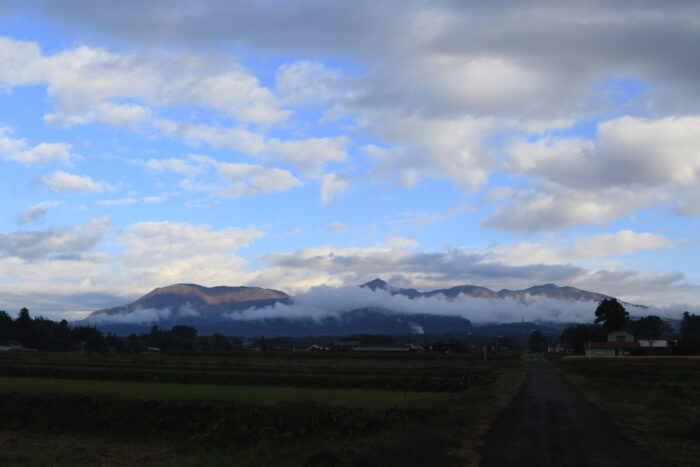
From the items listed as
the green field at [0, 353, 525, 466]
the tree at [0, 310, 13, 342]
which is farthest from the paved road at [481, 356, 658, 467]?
the tree at [0, 310, 13, 342]

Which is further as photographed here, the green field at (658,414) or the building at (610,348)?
the building at (610,348)

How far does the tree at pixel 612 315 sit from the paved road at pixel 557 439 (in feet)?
479

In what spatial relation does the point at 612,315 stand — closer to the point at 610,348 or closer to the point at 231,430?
the point at 610,348

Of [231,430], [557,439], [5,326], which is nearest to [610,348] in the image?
[231,430]

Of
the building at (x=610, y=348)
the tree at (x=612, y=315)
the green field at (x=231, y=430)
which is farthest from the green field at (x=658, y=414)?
the tree at (x=612, y=315)

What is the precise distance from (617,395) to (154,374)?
43766 mm

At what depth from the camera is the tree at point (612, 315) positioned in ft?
552

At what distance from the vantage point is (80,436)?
103 feet

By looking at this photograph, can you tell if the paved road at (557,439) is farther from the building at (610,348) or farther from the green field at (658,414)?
the building at (610,348)

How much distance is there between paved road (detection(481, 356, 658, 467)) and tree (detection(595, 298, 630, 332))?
146 metres

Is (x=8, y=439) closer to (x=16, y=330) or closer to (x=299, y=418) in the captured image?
(x=299, y=418)

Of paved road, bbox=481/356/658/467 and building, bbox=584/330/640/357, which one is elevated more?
paved road, bbox=481/356/658/467

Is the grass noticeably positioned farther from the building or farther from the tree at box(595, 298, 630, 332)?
the tree at box(595, 298, 630, 332)

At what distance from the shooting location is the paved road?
1841cm
